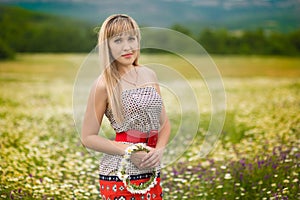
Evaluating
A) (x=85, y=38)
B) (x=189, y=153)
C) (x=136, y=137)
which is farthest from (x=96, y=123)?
(x=85, y=38)

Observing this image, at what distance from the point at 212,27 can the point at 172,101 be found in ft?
26.2

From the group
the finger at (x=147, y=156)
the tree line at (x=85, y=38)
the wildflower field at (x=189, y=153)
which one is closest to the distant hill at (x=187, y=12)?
the tree line at (x=85, y=38)

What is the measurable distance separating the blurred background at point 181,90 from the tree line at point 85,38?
0.03 metres

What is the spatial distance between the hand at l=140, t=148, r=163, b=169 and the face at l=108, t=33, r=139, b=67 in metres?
0.67

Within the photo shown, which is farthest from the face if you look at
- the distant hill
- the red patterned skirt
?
the distant hill

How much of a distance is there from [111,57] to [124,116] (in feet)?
1.45

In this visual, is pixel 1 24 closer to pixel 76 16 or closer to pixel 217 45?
pixel 76 16

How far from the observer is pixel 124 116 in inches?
151

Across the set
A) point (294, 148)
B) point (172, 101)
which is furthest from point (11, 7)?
point (294, 148)

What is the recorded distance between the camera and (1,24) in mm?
16422

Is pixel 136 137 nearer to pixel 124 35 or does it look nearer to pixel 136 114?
pixel 136 114

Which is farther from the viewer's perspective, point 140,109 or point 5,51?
point 5,51

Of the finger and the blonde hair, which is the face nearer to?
the blonde hair

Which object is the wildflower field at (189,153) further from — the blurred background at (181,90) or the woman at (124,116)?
the woman at (124,116)
